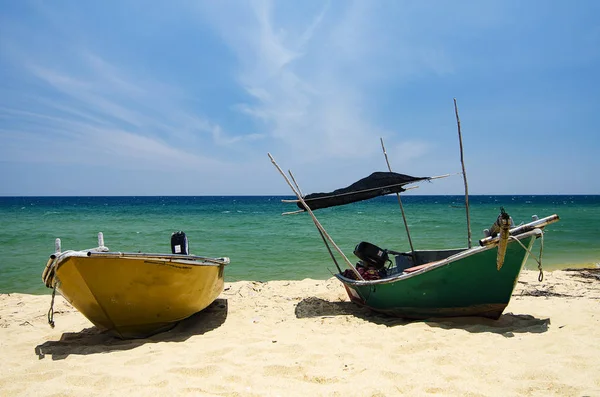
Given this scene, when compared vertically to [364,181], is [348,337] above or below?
below

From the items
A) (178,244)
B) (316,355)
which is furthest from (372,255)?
(178,244)

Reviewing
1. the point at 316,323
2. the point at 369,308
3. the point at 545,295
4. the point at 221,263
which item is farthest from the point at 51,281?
the point at 545,295

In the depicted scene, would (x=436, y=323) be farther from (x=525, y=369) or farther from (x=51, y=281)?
(x=51, y=281)

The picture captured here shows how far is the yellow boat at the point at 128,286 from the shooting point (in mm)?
4496

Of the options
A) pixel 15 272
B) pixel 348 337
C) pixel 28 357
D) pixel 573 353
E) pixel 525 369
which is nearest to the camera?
pixel 525 369

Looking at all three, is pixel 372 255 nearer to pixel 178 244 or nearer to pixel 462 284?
pixel 462 284

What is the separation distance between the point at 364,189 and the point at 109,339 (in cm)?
447

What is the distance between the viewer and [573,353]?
12.6 ft

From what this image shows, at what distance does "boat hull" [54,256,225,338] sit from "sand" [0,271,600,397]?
0.26m

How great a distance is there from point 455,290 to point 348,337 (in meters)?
1.55

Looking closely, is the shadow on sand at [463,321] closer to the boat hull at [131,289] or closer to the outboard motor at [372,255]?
the outboard motor at [372,255]

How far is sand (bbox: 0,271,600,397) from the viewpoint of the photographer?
3303 millimetres

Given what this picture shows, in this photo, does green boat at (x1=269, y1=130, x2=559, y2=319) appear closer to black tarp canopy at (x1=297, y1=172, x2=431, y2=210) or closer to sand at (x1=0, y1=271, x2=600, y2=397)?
black tarp canopy at (x1=297, y1=172, x2=431, y2=210)

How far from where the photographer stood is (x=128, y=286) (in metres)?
4.71
